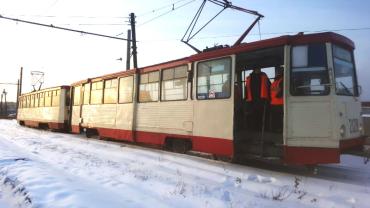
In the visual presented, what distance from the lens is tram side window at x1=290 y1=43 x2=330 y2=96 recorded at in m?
8.47

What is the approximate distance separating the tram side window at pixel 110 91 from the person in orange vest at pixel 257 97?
6.70 metres

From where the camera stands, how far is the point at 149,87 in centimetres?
1352

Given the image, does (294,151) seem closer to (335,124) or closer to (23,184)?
(335,124)

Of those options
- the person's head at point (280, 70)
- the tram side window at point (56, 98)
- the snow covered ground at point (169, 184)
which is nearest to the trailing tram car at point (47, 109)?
the tram side window at point (56, 98)

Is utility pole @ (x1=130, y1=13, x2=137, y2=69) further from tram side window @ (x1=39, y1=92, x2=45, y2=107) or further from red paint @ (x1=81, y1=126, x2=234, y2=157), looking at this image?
tram side window @ (x1=39, y1=92, x2=45, y2=107)

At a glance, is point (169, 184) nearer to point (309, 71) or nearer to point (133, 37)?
point (309, 71)

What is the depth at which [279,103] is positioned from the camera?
9203mm

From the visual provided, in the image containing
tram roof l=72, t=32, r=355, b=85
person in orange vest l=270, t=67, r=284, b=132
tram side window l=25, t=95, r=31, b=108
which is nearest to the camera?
tram roof l=72, t=32, r=355, b=85

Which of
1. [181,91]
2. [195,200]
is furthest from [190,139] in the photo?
[195,200]

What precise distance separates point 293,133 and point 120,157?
4.86 metres

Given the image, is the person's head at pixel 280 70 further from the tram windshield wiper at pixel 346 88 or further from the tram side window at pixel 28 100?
the tram side window at pixel 28 100

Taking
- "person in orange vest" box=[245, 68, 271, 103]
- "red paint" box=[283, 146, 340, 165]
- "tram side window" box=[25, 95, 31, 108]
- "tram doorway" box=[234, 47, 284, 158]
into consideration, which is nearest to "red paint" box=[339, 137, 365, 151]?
"red paint" box=[283, 146, 340, 165]

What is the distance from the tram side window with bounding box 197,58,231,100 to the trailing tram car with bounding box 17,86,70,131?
44.2 feet

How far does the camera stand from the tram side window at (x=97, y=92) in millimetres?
17250
